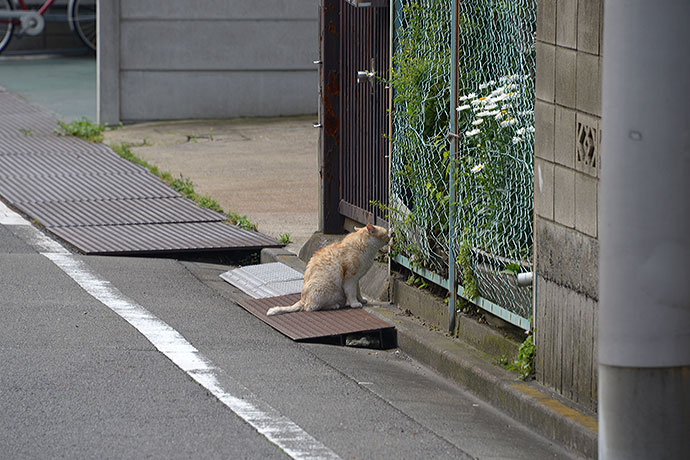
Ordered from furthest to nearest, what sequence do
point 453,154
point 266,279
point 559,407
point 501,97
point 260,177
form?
point 260,177 < point 266,279 < point 453,154 < point 501,97 < point 559,407

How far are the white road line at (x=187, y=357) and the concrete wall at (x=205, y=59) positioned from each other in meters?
6.13

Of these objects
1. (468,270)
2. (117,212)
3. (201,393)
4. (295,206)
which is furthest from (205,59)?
(201,393)

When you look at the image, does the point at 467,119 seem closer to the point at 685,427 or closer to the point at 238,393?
the point at 238,393

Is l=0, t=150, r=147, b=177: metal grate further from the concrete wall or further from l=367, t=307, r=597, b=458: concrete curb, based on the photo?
l=367, t=307, r=597, b=458: concrete curb

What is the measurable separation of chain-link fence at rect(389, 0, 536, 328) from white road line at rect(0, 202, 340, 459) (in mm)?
1432

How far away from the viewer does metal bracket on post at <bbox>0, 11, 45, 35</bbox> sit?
20.7m

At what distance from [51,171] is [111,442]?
305 inches

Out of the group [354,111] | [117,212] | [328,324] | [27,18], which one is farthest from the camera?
[27,18]

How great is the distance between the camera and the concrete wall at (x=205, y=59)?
15.1 m

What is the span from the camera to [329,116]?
8672 mm

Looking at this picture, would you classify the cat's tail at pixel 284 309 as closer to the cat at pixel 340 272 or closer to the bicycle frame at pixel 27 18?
the cat at pixel 340 272

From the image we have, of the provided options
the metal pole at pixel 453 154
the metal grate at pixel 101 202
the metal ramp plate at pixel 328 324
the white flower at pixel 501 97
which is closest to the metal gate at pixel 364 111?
the metal ramp plate at pixel 328 324

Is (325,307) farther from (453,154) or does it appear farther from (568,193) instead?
(568,193)

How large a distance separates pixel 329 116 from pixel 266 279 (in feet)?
4.72
